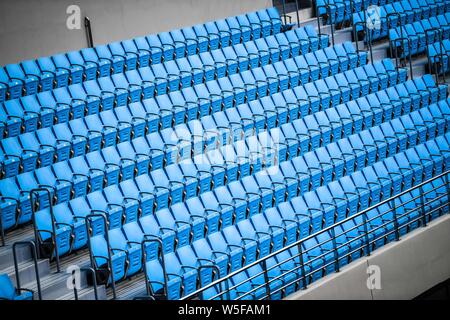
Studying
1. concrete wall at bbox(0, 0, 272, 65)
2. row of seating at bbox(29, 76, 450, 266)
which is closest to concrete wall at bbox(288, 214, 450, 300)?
row of seating at bbox(29, 76, 450, 266)

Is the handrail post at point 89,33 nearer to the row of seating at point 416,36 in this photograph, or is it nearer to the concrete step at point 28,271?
the concrete step at point 28,271

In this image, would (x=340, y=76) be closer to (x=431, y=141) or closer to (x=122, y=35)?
(x=431, y=141)

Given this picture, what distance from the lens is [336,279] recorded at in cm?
704

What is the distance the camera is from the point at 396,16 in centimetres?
1134

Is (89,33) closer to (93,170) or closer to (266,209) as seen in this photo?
(93,170)

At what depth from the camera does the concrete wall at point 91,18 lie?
29.2ft

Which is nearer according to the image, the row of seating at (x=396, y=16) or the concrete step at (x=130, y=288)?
the concrete step at (x=130, y=288)

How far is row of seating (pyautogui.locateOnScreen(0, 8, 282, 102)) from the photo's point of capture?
8414 mm

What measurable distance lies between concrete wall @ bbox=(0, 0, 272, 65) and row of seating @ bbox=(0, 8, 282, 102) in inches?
14.3

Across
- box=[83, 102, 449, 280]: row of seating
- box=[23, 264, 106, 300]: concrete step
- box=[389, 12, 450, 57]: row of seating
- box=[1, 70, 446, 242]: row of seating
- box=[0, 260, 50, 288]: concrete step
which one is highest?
box=[389, 12, 450, 57]: row of seating

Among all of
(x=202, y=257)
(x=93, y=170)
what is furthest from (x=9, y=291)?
(x=93, y=170)

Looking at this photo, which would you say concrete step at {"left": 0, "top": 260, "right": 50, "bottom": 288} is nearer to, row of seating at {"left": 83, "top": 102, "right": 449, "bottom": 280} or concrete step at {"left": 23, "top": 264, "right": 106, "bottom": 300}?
concrete step at {"left": 23, "top": 264, "right": 106, "bottom": 300}

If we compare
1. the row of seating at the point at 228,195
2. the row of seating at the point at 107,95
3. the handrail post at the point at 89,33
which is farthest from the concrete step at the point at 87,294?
the handrail post at the point at 89,33

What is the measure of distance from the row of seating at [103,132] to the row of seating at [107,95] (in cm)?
20
